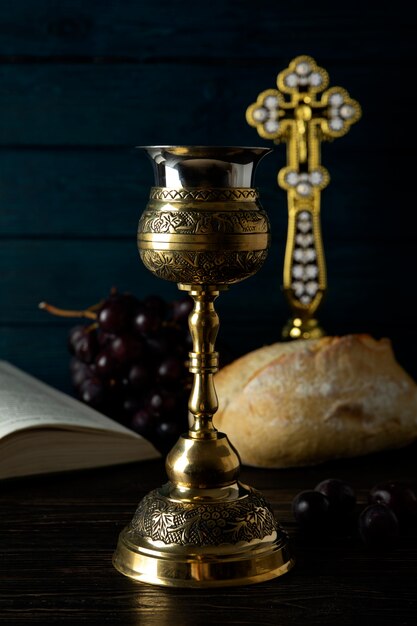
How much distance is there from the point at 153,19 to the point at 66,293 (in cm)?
49

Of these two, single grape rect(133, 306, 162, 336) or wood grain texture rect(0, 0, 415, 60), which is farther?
wood grain texture rect(0, 0, 415, 60)

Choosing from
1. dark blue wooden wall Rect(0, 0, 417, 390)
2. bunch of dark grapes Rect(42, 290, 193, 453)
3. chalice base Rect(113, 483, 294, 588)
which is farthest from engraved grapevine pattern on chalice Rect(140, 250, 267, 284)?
dark blue wooden wall Rect(0, 0, 417, 390)

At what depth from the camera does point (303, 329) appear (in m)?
1.52

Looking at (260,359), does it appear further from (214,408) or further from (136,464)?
(214,408)

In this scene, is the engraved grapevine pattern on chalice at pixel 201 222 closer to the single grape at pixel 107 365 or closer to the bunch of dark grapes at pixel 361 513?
the bunch of dark grapes at pixel 361 513

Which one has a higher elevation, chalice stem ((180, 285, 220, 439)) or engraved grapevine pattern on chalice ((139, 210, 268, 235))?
engraved grapevine pattern on chalice ((139, 210, 268, 235))

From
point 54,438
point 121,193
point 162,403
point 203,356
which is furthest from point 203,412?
point 121,193

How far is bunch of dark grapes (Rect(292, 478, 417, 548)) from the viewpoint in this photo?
0.96 meters

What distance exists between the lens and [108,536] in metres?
1.01

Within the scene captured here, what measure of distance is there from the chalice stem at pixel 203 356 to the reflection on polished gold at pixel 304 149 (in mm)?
605

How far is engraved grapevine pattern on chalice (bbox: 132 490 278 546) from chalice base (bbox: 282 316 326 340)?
610 mm

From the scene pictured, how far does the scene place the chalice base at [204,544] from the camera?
874 millimetres

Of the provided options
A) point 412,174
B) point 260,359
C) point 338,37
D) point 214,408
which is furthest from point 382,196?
point 214,408

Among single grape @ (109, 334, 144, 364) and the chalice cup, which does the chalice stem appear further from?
single grape @ (109, 334, 144, 364)
